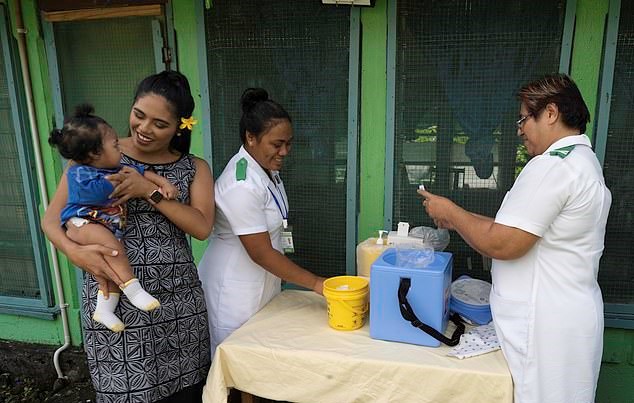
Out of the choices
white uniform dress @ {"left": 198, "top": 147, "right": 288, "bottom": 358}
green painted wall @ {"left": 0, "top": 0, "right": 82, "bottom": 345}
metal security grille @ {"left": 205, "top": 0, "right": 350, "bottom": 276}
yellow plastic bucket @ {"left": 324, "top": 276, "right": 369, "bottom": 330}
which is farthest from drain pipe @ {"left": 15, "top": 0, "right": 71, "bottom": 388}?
yellow plastic bucket @ {"left": 324, "top": 276, "right": 369, "bottom": 330}

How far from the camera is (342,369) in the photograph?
5.27 ft

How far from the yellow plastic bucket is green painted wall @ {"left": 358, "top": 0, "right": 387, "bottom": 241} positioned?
0.85 metres

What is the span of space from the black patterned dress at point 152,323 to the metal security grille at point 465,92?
134 cm

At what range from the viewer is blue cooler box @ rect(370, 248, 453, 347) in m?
1.61

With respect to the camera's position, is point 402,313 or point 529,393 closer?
point 529,393

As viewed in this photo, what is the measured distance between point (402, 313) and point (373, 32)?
1.58m

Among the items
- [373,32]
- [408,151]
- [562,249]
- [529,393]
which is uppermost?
[373,32]

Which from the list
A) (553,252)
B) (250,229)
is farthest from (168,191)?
(553,252)

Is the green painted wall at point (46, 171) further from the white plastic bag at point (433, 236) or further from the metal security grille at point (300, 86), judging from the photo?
the white plastic bag at point (433, 236)

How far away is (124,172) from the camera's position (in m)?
1.53

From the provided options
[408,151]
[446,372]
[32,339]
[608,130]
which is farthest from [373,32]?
[32,339]

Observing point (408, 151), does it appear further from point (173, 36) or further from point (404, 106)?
point (173, 36)

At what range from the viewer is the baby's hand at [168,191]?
160 cm

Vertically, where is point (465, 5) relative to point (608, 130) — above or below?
above
